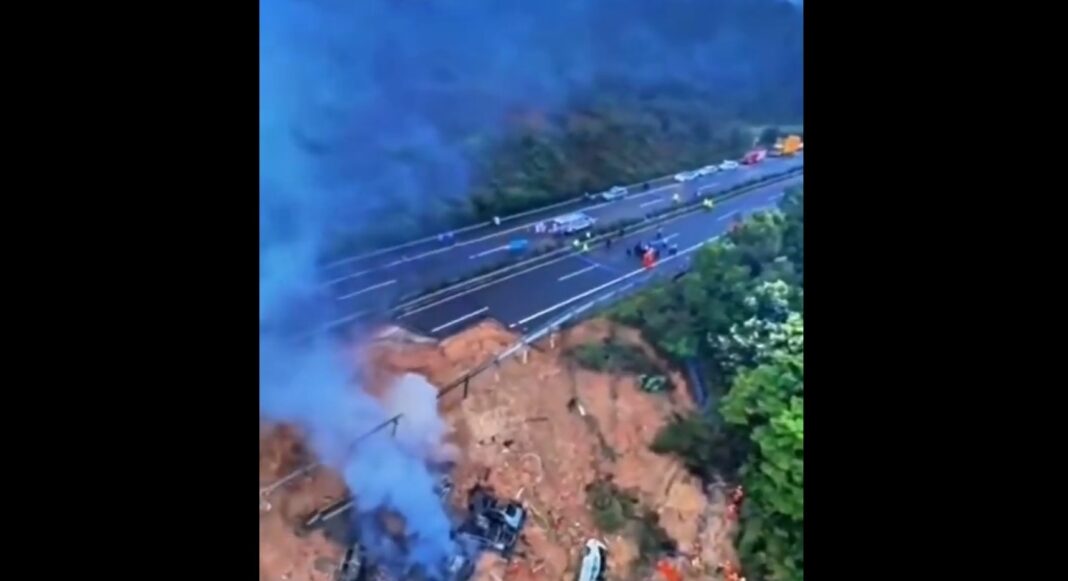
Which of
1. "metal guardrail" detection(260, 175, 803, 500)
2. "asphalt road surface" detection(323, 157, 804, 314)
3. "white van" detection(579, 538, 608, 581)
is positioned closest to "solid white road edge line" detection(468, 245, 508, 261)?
"asphalt road surface" detection(323, 157, 804, 314)

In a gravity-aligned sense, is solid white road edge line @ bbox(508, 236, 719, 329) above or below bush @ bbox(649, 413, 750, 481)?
above

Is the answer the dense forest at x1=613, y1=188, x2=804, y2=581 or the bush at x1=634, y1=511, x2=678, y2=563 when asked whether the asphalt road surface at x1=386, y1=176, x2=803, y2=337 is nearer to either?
the dense forest at x1=613, y1=188, x2=804, y2=581

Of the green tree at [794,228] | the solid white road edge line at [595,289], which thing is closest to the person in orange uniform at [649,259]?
the solid white road edge line at [595,289]

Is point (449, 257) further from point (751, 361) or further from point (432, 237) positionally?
point (751, 361)

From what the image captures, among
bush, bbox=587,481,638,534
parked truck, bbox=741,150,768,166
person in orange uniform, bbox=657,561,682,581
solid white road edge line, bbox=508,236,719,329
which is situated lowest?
person in orange uniform, bbox=657,561,682,581

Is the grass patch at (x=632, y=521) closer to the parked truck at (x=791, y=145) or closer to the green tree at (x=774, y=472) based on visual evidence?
the green tree at (x=774, y=472)
